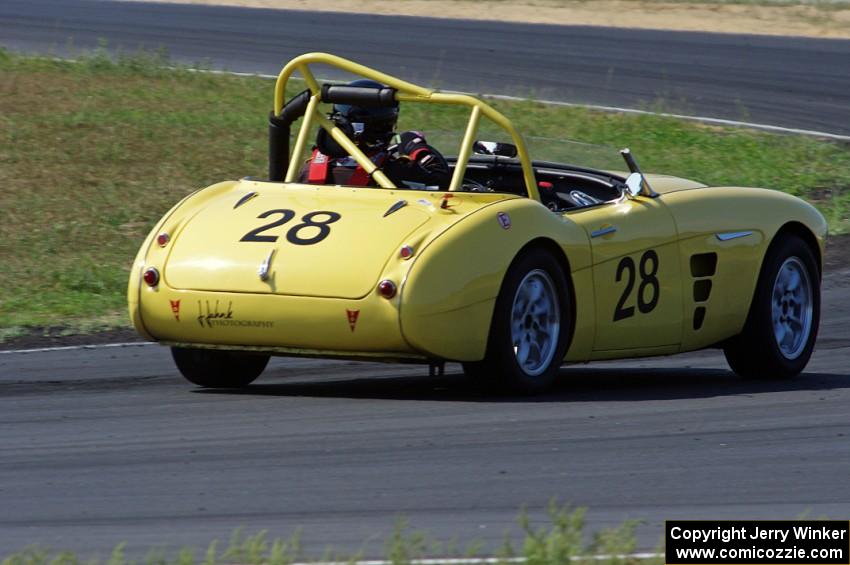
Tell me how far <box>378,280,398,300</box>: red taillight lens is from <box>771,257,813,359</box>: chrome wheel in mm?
2806

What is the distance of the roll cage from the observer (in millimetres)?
8648

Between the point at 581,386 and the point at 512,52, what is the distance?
16.5 metres

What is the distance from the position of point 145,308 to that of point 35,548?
121 inches

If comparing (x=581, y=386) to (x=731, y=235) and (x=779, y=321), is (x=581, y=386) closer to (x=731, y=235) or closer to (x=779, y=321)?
(x=731, y=235)

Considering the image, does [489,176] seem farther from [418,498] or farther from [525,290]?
[418,498]

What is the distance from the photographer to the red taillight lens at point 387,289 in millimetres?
7688

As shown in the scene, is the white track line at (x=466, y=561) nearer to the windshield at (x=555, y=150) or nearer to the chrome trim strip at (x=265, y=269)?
the chrome trim strip at (x=265, y=269)

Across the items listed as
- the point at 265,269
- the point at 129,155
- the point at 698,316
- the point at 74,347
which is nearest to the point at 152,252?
the point at 265,269

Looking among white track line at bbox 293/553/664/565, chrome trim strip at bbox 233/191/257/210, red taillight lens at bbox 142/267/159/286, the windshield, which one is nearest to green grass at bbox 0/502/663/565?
white track line at bbox 293/553/664/565

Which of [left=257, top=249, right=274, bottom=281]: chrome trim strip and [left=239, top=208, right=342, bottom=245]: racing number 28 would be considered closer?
[left=257, top=249, right=274, bottom=281]: chrome trim strip

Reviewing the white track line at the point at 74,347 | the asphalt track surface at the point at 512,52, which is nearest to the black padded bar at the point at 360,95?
the white track line at the point at 74,347

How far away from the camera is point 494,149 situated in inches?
368

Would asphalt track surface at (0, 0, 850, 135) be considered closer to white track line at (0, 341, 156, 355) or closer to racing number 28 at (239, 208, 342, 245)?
white track line at (0, 341, 156, 355)
